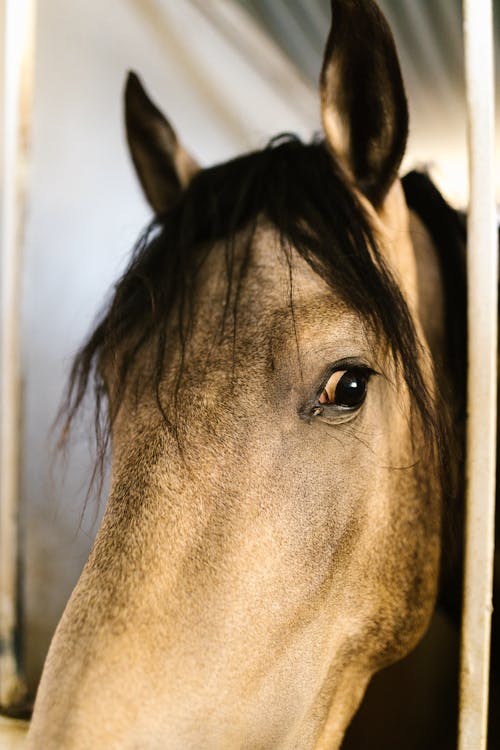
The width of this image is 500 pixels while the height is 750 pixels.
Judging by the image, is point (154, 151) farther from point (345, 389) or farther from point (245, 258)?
point (345, 389)

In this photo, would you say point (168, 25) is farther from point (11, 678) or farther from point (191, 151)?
point (11, 678)

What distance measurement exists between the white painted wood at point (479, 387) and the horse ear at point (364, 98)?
10 cm

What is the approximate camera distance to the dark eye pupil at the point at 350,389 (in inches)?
28.6

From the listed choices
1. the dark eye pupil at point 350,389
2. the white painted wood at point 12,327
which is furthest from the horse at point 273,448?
the white painted wood at point 12,327

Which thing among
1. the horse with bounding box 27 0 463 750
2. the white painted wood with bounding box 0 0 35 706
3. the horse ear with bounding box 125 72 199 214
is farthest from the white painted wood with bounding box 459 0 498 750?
the white painted wood with bounding box 0 0 35 706

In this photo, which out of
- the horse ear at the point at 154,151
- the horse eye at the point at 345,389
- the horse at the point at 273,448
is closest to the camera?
the horse at the point at 273,448

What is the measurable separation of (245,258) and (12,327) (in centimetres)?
60

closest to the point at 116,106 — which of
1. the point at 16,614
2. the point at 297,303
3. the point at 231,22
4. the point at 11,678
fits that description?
the point at 231,22

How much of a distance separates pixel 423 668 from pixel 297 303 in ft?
3.54

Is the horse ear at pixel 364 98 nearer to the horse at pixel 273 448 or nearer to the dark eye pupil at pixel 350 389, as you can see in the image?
the horse at pixel 273 448

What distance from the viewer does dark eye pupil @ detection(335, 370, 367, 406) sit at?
2.38ft

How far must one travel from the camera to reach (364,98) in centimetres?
84

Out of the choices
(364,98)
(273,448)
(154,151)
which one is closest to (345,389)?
(273,448)

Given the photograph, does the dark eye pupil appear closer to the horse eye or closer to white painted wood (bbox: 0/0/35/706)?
the horse eye
